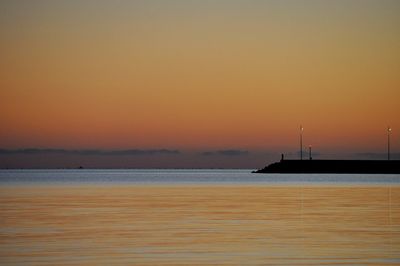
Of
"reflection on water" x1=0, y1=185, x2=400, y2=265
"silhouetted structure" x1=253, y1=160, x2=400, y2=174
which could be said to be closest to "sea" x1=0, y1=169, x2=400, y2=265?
"reflection on water" x1=0, y1=185, x2=400, y2=265

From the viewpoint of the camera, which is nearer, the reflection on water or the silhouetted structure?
the reflection on water

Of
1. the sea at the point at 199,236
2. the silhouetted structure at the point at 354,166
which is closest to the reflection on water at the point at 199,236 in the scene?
the sea at the point at 199,236

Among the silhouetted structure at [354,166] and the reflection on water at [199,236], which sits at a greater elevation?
the silhouetted structure at [354,166]

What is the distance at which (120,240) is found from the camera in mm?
28344

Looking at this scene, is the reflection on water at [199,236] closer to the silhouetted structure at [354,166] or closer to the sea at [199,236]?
the sea at [199,236]

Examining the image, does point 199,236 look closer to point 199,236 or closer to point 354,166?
point 199,236

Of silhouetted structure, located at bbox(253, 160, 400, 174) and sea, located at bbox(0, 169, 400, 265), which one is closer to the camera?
sea, located at bbox(0, 169, 400, 265)

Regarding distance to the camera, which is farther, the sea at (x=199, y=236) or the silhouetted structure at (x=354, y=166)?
the silhouetted structure at (x=354, y=166)

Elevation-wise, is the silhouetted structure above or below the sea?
above

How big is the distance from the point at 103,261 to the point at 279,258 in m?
4.80

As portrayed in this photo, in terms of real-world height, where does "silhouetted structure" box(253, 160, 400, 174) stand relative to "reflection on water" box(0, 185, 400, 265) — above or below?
above

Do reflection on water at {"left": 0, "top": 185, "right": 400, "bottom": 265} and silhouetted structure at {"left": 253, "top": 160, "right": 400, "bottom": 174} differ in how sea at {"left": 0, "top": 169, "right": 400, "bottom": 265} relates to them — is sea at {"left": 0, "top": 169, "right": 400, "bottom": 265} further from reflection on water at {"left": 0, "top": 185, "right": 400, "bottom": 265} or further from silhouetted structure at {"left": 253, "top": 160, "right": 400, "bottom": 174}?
silhouetted structure at {"left": 253, "top": 160, "right": 400, "bottom": 174}

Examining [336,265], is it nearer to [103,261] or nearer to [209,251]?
[209,251]

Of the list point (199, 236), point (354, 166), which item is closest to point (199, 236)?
point (199, 236)
